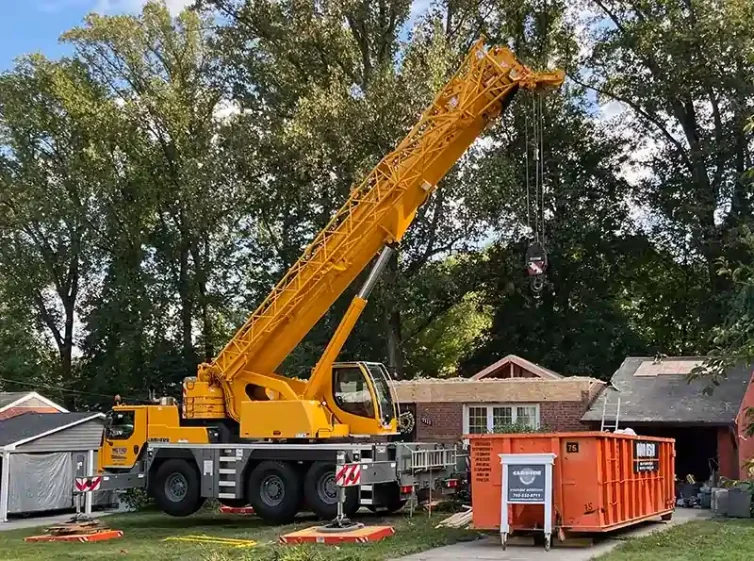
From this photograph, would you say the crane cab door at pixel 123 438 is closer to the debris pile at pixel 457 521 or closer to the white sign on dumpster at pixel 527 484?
the debris pile at pixel 457 521

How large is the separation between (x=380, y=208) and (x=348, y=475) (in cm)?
527

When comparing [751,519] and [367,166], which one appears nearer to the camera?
[751,519]

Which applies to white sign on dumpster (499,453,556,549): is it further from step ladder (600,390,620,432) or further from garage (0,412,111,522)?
garage (0,412,111,522)

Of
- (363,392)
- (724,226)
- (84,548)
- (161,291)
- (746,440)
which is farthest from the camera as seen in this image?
(161,291)

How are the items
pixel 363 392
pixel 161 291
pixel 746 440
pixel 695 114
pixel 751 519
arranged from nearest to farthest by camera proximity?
1. pixel 751 519
2. pixel 363 392
3. pixel 746 440
4. pixel 695 114
5. pixel 161 291

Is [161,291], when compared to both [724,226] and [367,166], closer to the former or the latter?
[367,166]

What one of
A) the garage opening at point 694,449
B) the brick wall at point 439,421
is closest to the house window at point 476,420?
the brick wall at point 439,421

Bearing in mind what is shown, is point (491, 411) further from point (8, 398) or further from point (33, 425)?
point (8, 398)

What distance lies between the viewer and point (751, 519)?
17109 millimetres

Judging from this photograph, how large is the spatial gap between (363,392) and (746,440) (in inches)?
381

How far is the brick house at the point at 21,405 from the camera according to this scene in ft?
102

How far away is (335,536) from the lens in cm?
1460

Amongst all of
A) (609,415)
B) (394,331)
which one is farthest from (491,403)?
(394,331)

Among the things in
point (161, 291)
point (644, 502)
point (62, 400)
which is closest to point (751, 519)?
point (644, 502)
